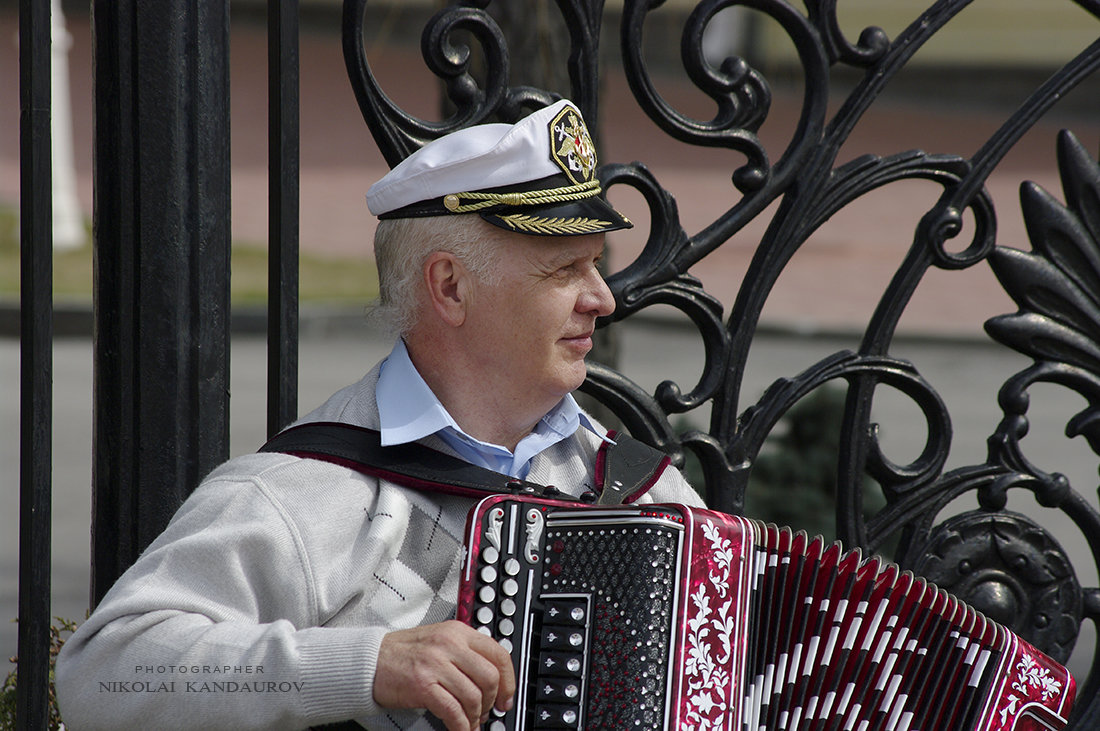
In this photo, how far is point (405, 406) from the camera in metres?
2.10

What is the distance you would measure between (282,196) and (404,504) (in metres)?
0.68

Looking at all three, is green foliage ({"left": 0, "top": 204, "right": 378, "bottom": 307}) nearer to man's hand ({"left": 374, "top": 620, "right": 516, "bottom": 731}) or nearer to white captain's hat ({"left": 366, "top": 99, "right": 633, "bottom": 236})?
white captain's hat ({"left": 366, "top": 99, "right": 633, "bottom": 236})

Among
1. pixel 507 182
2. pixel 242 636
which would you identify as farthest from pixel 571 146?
pixel 242 636

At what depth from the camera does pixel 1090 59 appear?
296 cm

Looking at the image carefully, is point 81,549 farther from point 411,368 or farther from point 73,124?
point 73,124

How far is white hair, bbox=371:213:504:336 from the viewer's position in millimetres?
2100

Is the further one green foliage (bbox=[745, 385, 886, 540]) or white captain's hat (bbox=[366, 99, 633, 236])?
green foliage (bbox=[745, 385, 886, 540])

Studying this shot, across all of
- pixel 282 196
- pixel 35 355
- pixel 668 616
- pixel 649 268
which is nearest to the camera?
pixel 668 616

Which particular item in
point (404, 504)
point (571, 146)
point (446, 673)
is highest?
point (571, 146)

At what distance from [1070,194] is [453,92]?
138 centimetres

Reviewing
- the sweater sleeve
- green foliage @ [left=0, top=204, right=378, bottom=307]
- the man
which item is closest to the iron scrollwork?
the man

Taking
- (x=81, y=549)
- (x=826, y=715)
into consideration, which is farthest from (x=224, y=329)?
(x=81, y=549)

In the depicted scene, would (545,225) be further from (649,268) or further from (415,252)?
(649,268)

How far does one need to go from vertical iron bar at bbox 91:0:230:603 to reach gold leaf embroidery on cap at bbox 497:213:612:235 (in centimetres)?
60
